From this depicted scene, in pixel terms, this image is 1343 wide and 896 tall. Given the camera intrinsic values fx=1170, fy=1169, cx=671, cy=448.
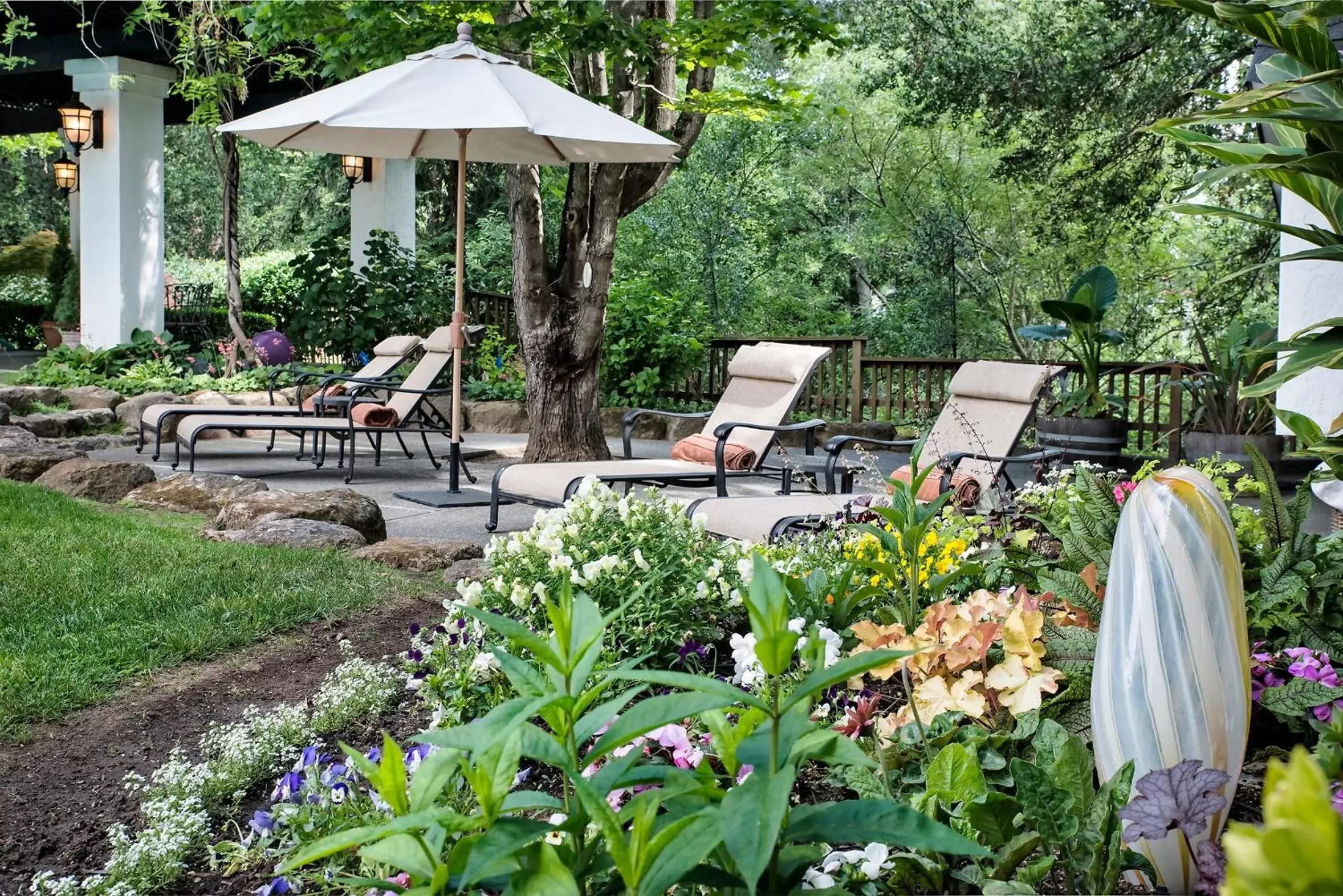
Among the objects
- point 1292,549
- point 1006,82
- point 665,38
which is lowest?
point 1292,549

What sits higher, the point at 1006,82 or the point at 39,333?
the point at 1006,82

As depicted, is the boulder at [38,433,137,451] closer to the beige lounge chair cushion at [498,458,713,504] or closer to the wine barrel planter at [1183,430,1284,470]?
the beige lounge chair cushion at [498,458,713,504]

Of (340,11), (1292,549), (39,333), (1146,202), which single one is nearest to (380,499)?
(340,11)

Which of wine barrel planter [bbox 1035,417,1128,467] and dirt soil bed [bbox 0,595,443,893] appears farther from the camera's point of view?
wine barrel planter [bbox 1035,417,1128,467]

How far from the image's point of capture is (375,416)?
27.6ft

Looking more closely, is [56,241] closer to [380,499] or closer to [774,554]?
[380,499]

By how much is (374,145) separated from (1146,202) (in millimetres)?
10846

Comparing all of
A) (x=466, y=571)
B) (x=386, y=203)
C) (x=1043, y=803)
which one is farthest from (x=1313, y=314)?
(x=386, y=203)

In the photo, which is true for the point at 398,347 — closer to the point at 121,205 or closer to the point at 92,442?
the point at 92,442

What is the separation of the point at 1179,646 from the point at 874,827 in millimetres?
655

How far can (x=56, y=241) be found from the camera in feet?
66.6

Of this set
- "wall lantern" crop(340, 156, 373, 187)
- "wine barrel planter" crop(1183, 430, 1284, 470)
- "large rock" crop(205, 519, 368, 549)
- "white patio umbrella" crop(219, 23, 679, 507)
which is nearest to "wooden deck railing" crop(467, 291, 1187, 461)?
"wall lantern" crop(340, 156, 373, 187)

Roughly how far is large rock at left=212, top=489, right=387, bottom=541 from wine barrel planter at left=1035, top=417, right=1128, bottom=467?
187 inches

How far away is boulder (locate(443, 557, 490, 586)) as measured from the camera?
4230 mm
